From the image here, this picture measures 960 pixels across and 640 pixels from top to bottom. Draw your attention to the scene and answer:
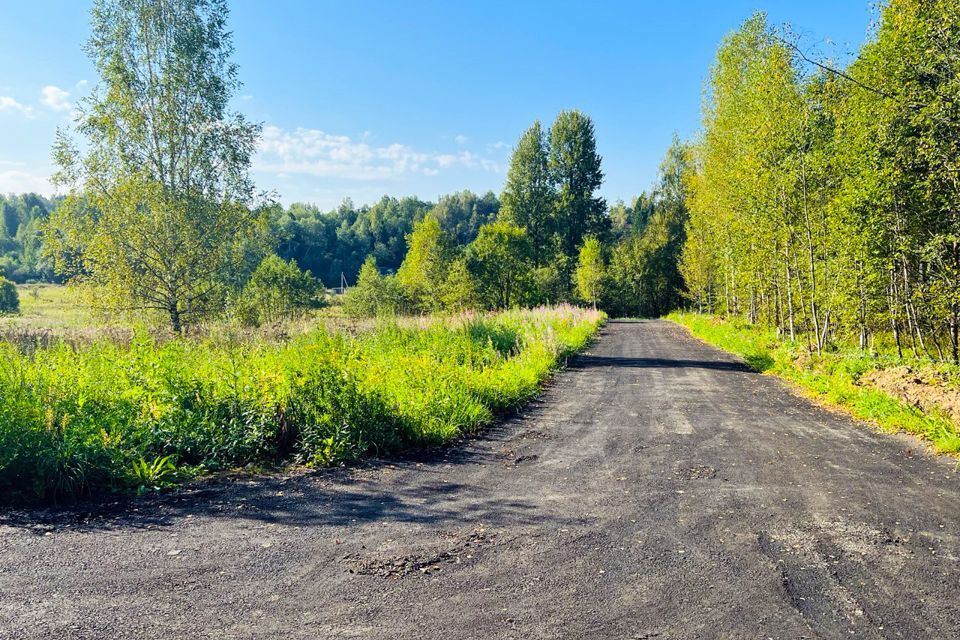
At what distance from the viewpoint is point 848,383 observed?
33.1 ft

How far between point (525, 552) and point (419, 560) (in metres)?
0.74

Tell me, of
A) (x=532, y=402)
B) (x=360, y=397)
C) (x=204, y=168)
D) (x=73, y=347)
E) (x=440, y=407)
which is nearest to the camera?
(x=360, y=397)

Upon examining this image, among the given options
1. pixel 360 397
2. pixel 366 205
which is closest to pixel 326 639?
pixel 360 397

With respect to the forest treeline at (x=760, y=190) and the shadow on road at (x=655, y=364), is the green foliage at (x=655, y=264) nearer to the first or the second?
the forest treeline at (x=760, y=190)

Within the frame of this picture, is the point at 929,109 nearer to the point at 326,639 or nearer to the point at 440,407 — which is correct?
the point at 440,407

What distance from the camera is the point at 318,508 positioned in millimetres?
4770

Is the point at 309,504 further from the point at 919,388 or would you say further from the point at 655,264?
the point at 655,264

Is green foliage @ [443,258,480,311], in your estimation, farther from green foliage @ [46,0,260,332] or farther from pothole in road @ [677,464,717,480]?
pothole in road @ [677,464,717,480]

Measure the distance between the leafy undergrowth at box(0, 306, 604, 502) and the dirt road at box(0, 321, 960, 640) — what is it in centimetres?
54

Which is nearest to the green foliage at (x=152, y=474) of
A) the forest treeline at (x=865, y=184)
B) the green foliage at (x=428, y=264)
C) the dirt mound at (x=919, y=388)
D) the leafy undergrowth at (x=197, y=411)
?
the leafy undergrowth at (x=197, y=411)

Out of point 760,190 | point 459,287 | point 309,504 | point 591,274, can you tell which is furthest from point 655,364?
point 591,274

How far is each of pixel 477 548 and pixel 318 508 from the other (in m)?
1.61

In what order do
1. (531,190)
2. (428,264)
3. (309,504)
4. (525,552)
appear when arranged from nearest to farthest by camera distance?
1. (525,552)
2. (309,504)
3. (428,264)
4. (531,190)

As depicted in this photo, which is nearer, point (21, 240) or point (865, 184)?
point (865, 184)
